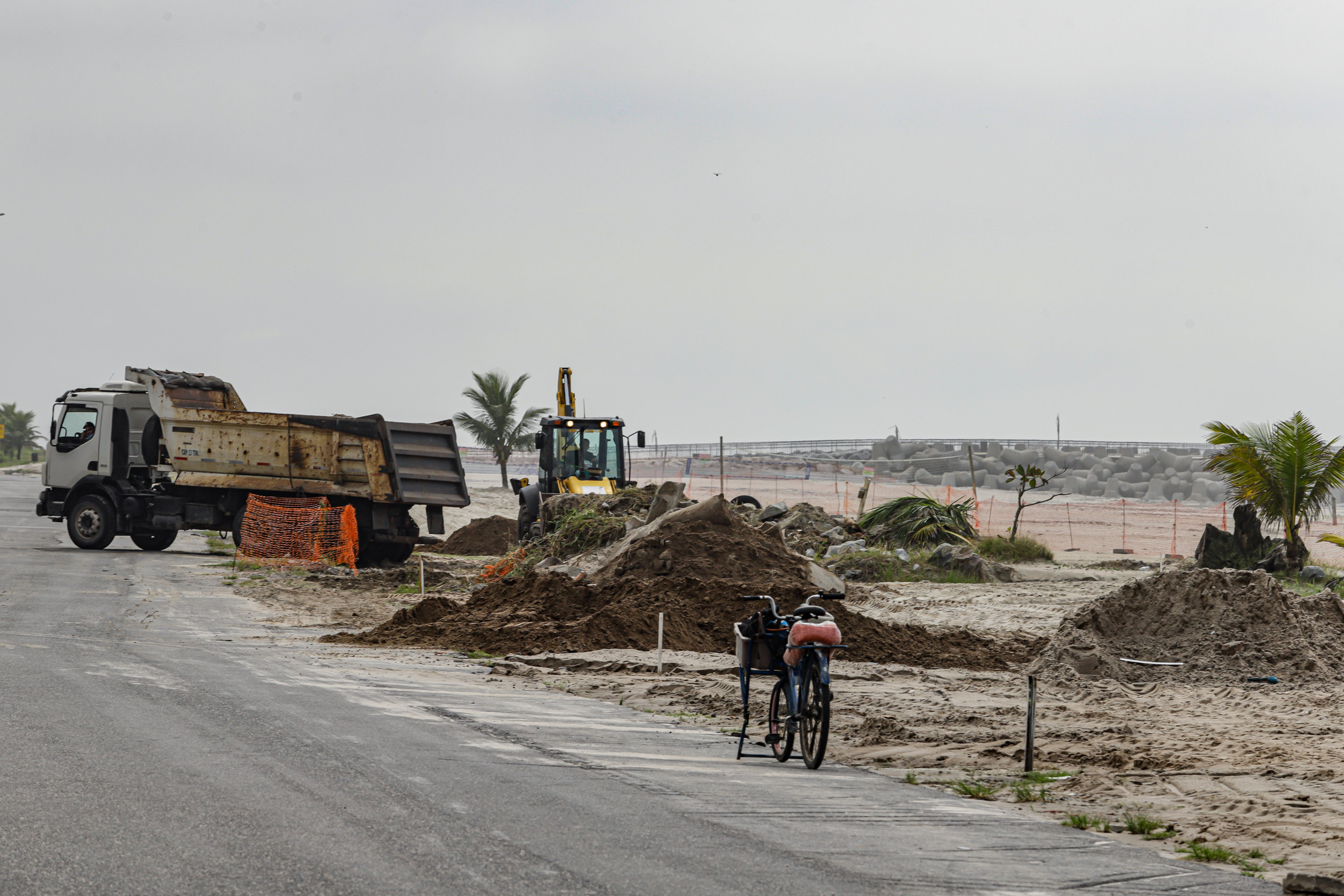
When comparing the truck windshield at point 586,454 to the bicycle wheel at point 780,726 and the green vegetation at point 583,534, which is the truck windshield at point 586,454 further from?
the bicycle wheel at point 780,726

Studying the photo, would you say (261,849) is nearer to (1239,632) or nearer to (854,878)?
(854,878)

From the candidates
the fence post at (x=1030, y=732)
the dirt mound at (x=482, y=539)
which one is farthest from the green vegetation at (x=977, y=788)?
the dirt mound at (x=482, y=539)

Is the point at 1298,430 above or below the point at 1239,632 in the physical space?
above

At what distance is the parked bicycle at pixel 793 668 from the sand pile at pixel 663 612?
18.8 feet

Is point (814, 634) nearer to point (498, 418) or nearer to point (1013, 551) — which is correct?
point (1013, 551)

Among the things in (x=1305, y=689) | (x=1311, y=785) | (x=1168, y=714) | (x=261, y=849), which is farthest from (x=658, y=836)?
(x=1305, y=689)

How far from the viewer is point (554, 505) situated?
86.1 ft

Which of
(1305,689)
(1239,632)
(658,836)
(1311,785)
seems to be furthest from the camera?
(1239,632)

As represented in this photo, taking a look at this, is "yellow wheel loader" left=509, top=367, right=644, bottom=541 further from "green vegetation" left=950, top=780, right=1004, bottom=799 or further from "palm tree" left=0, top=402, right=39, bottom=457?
"palm tree" left=0, top=402, right=39, bottom=457

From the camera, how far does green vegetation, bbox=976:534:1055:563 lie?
2655 cm

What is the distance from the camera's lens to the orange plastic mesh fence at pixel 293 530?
88.8 feet

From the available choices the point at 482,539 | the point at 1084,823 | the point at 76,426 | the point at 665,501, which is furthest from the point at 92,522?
the point at 1084,823

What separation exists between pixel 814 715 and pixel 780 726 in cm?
60

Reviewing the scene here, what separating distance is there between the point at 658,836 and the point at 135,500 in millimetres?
23659
